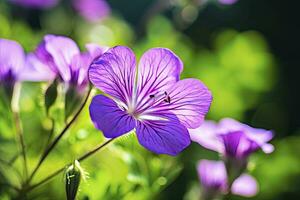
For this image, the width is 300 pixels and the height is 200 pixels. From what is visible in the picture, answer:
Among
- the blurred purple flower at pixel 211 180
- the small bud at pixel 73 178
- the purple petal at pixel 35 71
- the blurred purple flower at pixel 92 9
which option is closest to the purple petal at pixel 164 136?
the small bud at pixel 73 178

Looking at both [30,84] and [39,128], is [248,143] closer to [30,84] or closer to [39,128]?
[39,128]

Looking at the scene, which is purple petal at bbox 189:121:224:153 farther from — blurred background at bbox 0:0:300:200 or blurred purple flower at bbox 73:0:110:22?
blurred purple flower at bbox 73:0:110:22

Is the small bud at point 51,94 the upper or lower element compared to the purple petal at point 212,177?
upper

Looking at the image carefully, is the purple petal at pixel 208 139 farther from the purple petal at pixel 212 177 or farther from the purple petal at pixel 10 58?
the purple petal at pixel 10 58

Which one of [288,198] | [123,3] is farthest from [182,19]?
[123,3]

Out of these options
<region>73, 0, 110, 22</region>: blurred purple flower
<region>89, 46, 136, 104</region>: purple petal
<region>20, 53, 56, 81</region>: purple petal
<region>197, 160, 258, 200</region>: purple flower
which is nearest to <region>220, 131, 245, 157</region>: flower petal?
<region>197, 160, 258, 200</region>: purple flower
